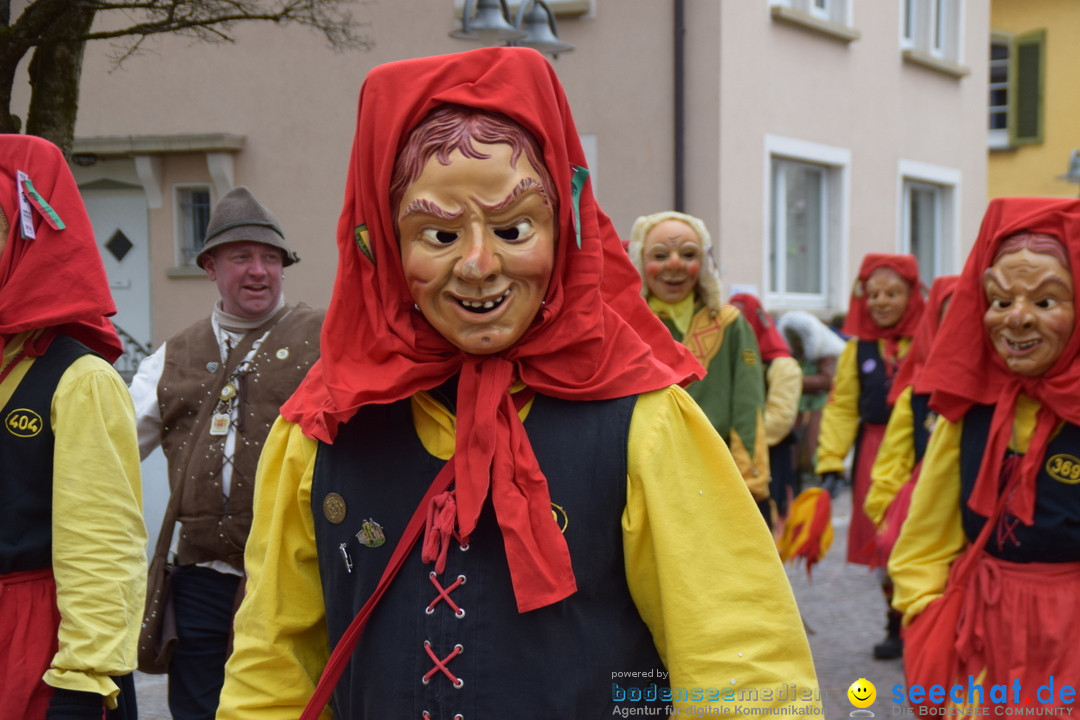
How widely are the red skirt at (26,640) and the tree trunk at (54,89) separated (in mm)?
3972

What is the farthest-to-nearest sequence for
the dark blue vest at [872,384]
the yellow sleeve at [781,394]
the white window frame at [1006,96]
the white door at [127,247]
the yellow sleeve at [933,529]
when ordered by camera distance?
the white window frame at [1006,96] → the white door at [127,247] → the dark blue vest at [872,384] → the yellow sleeve at [781,394] → the yellow sleeve at [933,529]

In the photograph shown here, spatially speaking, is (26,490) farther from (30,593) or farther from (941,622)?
(941,622)

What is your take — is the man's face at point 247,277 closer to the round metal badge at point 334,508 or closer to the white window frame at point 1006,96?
the round metal badge at point 334,508

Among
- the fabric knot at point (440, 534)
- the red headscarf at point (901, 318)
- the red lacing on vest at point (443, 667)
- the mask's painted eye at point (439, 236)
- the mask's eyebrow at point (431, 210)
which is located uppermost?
the mask's eyebrow at point (431, 210)

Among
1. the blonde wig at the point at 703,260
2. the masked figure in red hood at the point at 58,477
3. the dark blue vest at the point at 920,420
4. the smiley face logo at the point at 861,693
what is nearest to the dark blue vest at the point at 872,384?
the dark blue vest at the point at 920,420

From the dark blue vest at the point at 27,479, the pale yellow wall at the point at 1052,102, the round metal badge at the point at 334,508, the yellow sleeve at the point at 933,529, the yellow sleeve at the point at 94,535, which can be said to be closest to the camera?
the round metal badge at the point at 334,508

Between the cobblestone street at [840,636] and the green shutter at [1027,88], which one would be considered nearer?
the cobblestone street at [840,636]

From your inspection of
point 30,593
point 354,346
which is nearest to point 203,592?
point 30,593

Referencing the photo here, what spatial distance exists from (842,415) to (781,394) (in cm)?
58

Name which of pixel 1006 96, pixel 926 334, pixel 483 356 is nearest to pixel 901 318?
pixel 926 334

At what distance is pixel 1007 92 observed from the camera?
2217 centimetres

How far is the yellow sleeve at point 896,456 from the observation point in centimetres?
586

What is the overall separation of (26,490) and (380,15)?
1072 centimetres

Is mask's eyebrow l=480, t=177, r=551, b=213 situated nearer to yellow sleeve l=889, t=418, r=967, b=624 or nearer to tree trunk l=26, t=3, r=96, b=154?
yellow sleeve l=889, t=418, r=967, b=624
